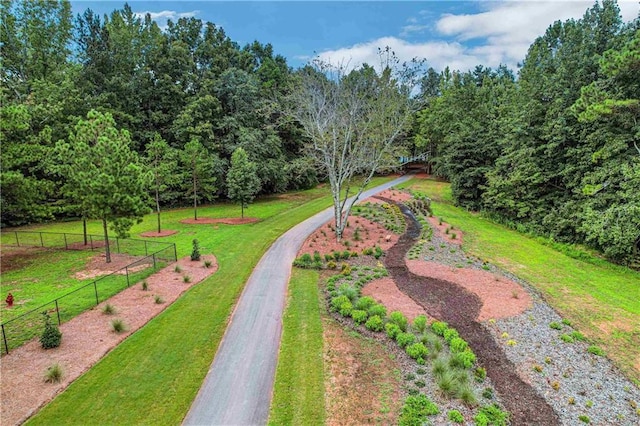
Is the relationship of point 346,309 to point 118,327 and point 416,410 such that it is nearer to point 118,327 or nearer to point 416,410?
point 416,410

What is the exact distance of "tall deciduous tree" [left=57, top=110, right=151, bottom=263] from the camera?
726 inches

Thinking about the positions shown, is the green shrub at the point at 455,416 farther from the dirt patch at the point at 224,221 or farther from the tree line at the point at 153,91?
the tree line at the point at 153,91

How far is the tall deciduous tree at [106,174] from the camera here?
18.4 meters

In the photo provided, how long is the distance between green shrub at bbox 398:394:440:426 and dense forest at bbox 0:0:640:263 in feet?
62.5

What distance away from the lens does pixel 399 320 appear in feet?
43.5

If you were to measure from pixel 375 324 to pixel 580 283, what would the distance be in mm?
13737

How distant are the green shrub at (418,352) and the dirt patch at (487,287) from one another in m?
4.23

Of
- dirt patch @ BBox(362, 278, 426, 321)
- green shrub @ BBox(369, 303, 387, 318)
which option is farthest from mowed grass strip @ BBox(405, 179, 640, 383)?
green shrub @ BBox(369, 303, 387, 318)

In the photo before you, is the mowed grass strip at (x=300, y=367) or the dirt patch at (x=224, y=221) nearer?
the mowed grass strip at (x=300, y=367)

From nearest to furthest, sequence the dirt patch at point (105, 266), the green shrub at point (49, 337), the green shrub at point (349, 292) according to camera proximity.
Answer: the green shrub at point (49, 337) → the green shrub at point (349, 292) → the dirt patch at point (105, 266)

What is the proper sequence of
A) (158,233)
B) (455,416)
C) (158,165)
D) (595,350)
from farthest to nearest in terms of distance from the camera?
(158,165) → (158,233) → (595,350) → (455,416)

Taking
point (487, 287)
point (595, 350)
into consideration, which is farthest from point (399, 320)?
point (487, 287)

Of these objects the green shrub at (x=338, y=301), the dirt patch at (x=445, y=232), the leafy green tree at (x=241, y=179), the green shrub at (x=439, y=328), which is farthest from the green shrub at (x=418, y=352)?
the leafy green tree at (x=241, y=179)

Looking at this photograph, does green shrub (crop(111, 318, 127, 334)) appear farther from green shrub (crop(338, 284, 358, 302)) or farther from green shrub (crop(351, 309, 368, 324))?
green shrub (crop(338, 284, 358, 302))
